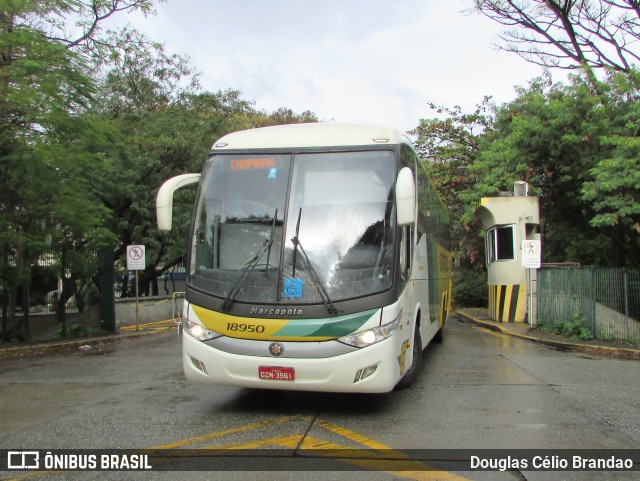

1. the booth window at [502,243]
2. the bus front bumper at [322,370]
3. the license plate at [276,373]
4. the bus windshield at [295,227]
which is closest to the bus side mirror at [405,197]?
the bus windshield at [295,227]

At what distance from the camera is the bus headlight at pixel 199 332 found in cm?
625

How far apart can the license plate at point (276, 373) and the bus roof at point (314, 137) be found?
2.63 m

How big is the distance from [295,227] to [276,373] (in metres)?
1.61

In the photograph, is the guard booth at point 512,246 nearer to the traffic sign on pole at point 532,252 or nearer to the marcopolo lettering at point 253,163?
the traffic sign on pole at point 532,252

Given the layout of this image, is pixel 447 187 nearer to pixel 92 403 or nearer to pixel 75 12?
pixel 75 12

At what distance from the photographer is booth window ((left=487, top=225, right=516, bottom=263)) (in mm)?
18266

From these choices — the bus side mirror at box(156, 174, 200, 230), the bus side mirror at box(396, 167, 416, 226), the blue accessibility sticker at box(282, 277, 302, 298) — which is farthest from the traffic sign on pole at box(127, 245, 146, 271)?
the bus side mirror at box(396, 167, 416, 226)

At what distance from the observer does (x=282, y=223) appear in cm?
630

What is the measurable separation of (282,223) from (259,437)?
90.4 inches

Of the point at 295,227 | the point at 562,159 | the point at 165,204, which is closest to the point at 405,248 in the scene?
the point at 295,227

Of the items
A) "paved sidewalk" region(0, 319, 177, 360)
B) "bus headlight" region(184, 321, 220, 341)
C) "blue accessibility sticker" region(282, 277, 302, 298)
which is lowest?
"paved sidewalk" region(0, 319, 177, 360)

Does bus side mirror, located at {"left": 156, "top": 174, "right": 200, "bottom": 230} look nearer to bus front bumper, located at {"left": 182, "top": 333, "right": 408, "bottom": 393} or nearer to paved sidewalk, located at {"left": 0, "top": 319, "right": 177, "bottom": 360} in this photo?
bus front bumper, located at {"left": 182, "top": 333, "right": 408, "bottom": 393}

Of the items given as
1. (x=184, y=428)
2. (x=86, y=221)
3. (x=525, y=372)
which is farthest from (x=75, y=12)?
(x=525, y=372)

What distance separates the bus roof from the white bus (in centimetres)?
1
